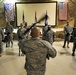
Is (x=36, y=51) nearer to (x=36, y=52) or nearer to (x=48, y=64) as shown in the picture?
(x=36, y=52)

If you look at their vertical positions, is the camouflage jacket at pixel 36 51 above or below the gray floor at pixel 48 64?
above

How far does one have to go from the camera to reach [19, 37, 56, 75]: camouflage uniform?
346 centimetres

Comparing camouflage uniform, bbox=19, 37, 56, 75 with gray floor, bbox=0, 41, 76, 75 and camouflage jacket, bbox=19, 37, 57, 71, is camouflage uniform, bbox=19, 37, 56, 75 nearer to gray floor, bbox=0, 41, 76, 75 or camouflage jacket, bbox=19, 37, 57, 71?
camouflage jacket, bbox=19, 37, 57, 71

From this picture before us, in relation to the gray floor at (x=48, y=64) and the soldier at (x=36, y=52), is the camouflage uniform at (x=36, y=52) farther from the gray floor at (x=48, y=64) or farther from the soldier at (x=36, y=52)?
the gray floor at (x=48, y=64)

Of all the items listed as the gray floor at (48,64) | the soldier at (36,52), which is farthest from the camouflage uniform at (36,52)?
the gray floor at (48,64)

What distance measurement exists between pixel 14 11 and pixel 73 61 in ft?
22.9

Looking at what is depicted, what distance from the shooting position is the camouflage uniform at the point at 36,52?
346 centimetres

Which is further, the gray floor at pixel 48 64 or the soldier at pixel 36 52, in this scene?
the gray floor at pixel 48 64

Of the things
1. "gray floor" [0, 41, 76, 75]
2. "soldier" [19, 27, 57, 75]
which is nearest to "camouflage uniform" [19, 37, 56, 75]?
"soldier" [19, 27, 57, 75]

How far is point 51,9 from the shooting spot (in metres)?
12.9

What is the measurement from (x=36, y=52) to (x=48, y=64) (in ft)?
11.4

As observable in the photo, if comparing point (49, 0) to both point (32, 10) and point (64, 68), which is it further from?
point (64, 68)

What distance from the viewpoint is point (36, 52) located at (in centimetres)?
350

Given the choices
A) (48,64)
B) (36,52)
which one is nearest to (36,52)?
(36,52)
